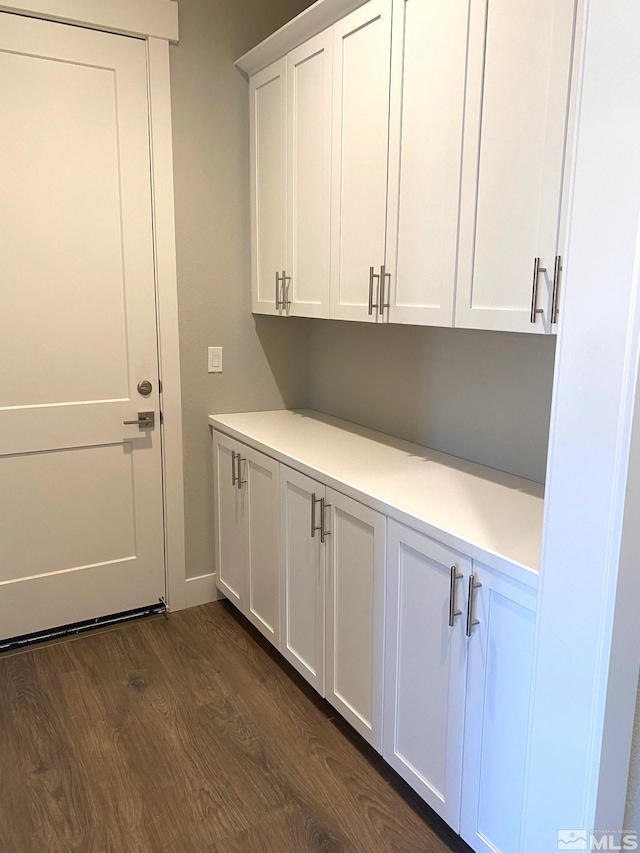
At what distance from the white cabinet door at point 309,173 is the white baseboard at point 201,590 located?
130cm

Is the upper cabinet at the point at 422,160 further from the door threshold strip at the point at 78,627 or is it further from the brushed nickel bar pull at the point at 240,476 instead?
the door threshold strip at the point at 78,627

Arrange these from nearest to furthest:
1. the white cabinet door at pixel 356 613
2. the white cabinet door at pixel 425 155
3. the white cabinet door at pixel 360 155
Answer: the white cabinet door at pixel 425 155, the white cabinet door at pixel 356 613, the white cabinet door at pixel 360 155

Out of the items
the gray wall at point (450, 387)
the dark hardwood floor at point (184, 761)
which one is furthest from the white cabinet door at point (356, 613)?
the gray wall at point (450, 387)

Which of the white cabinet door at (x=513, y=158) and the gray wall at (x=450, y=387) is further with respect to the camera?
the gray wall at (x=450, y=387)

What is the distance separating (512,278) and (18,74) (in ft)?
6.36

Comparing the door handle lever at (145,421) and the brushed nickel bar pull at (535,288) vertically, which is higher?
the brushed nickel bar pull at (535,288)

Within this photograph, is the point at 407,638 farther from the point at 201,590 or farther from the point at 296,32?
the point at 296,32

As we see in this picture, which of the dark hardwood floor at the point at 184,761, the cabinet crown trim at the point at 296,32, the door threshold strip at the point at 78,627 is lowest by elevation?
the dark hardwood floor at the point at 184,761

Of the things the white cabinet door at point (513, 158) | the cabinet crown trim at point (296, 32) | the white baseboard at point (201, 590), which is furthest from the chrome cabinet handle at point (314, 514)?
the cabinet crown trim at point (296, 32)

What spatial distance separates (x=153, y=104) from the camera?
263cm

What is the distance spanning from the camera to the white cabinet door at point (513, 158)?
1.46 m

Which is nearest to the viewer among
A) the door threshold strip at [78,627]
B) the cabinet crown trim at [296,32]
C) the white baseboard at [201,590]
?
the cabinet crown trim at [296,32]

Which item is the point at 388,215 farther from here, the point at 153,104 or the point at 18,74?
the point at 18,74

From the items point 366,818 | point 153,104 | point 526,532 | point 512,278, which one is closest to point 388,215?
point 512,278
